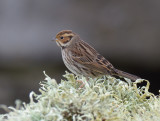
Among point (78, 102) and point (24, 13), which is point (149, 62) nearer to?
point (24, 13)

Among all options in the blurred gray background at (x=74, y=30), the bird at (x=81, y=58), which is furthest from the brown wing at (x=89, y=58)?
the blurred gray background at (x=74, y=30)

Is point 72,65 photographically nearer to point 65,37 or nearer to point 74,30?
point 65,37

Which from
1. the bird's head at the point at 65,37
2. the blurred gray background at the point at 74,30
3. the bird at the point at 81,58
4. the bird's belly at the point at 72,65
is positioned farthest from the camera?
the blurred gray background at the point at 74,30

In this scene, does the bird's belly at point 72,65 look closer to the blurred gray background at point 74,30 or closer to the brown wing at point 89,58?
the brown wing at point 89,58

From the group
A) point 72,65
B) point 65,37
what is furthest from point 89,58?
point 65,37

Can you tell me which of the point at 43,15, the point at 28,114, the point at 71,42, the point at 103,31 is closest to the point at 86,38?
the point at 103,31

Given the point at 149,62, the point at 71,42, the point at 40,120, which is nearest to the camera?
the point at 40,120
